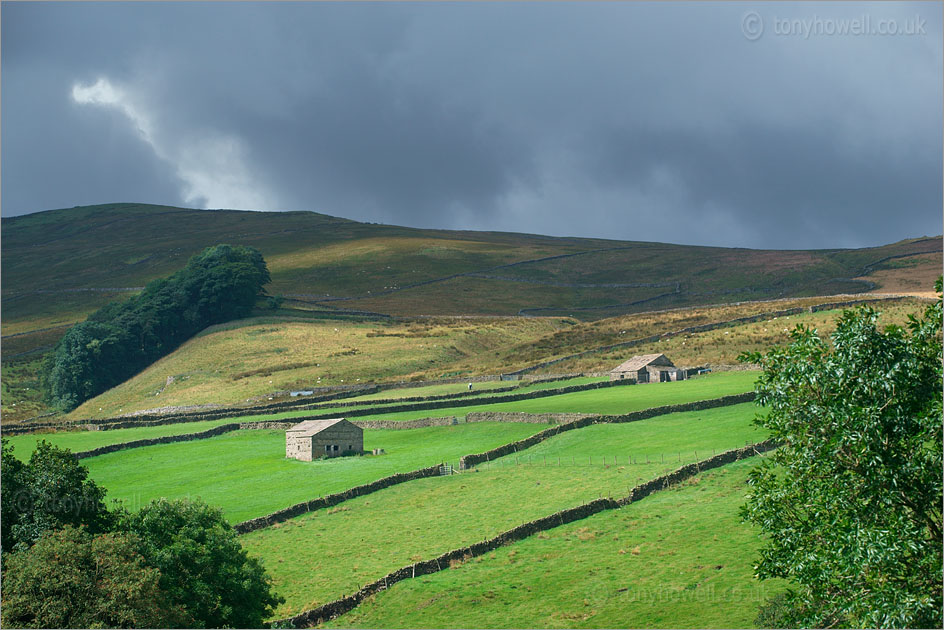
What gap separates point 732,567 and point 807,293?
12978 centimetres

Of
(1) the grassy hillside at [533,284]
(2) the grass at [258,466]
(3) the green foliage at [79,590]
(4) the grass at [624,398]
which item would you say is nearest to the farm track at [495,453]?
(2) the grass at [258,466]

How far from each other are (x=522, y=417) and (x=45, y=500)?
3421 cm

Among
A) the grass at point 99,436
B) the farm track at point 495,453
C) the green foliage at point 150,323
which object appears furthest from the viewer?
the green foliage at point 150,323

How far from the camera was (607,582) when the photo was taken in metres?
32.1

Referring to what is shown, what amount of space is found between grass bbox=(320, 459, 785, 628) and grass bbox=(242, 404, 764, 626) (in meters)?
1.84

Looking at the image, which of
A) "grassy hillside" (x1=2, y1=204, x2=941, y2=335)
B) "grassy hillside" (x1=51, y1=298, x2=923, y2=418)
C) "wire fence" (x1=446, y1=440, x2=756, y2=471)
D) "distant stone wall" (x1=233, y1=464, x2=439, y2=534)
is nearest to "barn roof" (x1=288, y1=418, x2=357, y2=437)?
"distant stone wall" (x1=233, y1=464, x2=439, y2=534)

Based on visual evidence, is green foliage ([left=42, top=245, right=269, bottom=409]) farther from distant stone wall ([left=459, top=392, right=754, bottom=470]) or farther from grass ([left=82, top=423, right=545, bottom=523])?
distant stone wall ([left=459, top=392, right=754, bottom=470])

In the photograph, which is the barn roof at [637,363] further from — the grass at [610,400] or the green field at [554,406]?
the green field at [554,406]

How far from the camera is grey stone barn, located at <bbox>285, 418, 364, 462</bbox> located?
2290 inches

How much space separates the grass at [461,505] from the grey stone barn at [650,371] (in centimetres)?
2173

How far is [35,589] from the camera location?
86.4ft

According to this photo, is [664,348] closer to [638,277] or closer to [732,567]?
[732,567]

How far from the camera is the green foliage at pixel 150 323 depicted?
121188 millimetres

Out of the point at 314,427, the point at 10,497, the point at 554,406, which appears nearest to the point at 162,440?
the point at 314,427
